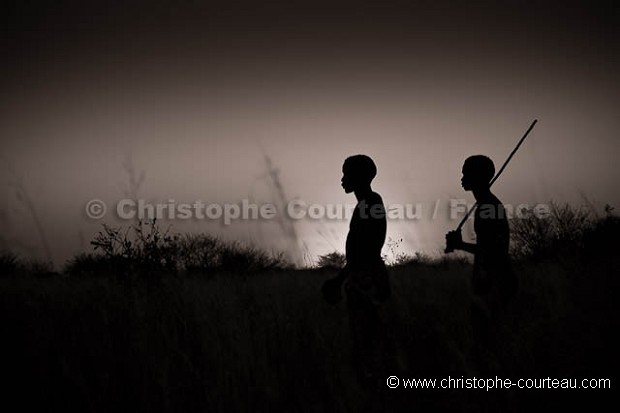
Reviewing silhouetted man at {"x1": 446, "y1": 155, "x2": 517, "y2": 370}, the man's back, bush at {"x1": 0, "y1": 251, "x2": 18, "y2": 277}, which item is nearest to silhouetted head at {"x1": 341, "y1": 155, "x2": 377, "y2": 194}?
the man's back

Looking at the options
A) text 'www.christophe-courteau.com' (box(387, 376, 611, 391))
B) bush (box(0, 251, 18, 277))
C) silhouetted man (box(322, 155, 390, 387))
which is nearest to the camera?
text 'www.christophe-courteau.com' (box(387, 376, 611, 391))

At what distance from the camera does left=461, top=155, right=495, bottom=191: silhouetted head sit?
342cm

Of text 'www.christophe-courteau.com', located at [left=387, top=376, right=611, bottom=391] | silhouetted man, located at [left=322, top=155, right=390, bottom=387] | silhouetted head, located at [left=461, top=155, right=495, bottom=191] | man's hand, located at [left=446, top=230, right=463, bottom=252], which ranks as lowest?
text 'www.christophe-courteau.com', located at [left=387, top=376, right=611, bottom=391]

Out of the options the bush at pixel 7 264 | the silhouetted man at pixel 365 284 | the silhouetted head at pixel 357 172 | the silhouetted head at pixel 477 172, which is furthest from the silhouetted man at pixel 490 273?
the bush at pixel 7 264

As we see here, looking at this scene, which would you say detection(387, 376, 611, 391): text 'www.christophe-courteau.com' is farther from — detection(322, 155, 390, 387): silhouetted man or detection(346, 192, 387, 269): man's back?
detection(346, 192, 387, 269): man's back

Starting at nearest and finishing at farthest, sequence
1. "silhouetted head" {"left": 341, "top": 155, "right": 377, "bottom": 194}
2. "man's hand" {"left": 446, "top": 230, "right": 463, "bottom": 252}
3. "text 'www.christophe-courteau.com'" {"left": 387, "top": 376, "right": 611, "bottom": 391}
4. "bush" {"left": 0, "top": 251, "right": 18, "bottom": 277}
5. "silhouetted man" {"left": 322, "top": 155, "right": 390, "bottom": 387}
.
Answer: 1. "text 'www.christophe-courteau.com'" {"left": 387, "top": 376, "right": 611, "bottom": 391}
2. "silhouetted man" {"left": 322, "top": 155, "right": 390, "bottom": 387}
3. "silhouetted head" {"left": 341, "top": 155, "right": 377, "bottom": 194}
4. "man's hand" {"left": 446, "top": 230, "right": 463, "bottom": 252}
5. "bush" {"left": 0, "top": 251, "right": 18, "bottom": 277}

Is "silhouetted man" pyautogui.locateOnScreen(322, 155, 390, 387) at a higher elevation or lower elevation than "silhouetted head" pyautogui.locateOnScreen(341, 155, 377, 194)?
lower

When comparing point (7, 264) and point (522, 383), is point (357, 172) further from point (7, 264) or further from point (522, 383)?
point (7, 264)

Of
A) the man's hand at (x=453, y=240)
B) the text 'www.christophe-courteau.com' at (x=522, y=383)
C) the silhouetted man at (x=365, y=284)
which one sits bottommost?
the text 'www.christophe-courteau.com' at (x=522, y=383)

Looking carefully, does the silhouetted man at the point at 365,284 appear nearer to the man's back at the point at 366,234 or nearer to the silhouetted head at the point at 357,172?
the man's back at the point at 366,234

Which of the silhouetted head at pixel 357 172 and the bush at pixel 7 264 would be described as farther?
the bush at pixel 7 264

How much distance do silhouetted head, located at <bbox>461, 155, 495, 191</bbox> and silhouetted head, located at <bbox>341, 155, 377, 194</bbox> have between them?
2.77 ft

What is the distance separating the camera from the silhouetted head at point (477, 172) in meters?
3.42

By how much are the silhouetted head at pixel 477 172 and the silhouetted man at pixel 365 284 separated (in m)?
0.85
